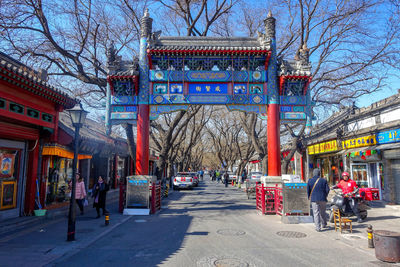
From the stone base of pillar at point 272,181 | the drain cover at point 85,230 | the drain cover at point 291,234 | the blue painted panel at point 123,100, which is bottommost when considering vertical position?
the drain cover at point 85,230

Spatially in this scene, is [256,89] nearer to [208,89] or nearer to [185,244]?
[208,89]

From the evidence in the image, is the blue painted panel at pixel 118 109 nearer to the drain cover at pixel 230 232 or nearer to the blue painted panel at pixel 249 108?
the blue painted panel at pixel 249 108

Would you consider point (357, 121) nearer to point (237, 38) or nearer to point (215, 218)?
point (237, 38)

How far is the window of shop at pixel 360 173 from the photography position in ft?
51.7

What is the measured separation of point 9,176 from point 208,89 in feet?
28.6

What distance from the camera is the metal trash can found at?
17.7ft

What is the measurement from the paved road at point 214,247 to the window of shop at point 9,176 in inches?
169

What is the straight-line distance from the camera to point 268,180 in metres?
11.5

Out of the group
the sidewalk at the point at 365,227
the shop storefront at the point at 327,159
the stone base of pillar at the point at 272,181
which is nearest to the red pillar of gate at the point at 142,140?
the stone base of pillar at the point at 272,181

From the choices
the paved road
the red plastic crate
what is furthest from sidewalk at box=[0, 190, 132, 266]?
the red plastic crate

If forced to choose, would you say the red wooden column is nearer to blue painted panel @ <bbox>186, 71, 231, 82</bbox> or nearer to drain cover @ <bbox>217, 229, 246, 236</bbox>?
blue painted panel @ <bbox>186, 71, 231, 82</bbox>

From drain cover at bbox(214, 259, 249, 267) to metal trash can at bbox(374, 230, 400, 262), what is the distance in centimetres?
285

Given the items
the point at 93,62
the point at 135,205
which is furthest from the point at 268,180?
the point at 93,62

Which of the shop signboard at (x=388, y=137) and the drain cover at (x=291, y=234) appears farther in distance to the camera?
the shop signboard at (x=388, y=137)
